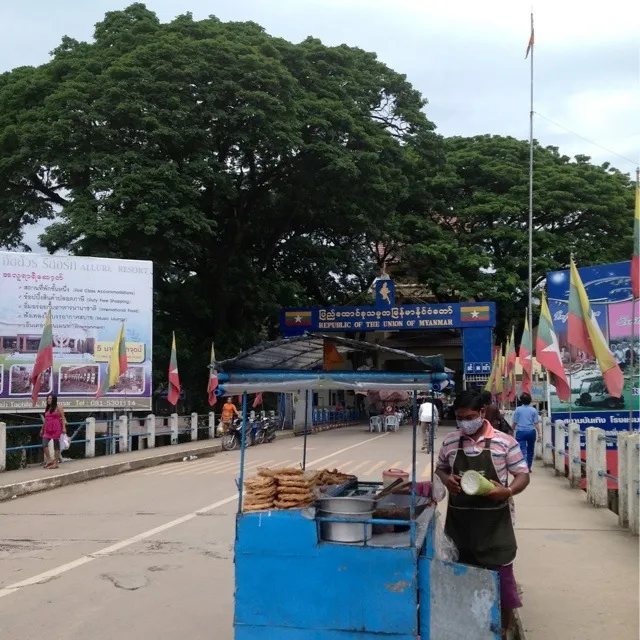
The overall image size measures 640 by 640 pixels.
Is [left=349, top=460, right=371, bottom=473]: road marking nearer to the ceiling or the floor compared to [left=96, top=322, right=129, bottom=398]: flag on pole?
nearer to the floor

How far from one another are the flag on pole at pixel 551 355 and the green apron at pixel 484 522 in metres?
8.33

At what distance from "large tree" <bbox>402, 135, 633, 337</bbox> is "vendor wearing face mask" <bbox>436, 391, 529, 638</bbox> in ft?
96.4

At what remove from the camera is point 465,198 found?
36.9 meters

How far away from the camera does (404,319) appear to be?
1278 inches

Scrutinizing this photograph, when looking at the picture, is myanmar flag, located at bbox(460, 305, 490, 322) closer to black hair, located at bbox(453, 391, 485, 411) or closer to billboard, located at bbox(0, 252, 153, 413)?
billboard, located at bbox(0, 252, 153, 413)

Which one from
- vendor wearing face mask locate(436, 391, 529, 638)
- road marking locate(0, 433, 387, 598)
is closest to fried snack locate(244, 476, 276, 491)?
vendor wearing face mask locate(436, 391, 529, 638)

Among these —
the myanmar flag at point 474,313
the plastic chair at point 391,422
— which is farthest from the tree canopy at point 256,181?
the plastic chair at point 391,422

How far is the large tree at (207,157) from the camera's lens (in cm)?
2314

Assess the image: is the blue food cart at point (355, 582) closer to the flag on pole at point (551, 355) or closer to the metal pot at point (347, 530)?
the metal pot at point (347, 530)

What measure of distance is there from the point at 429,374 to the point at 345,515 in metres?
0.96

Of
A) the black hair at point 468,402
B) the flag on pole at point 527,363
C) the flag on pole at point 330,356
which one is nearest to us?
the black hair at point 468,402

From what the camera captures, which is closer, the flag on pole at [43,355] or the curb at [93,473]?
the curb at [93,473]

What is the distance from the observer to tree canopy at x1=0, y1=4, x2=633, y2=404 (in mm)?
23281

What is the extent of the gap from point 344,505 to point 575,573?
10.9 feet
